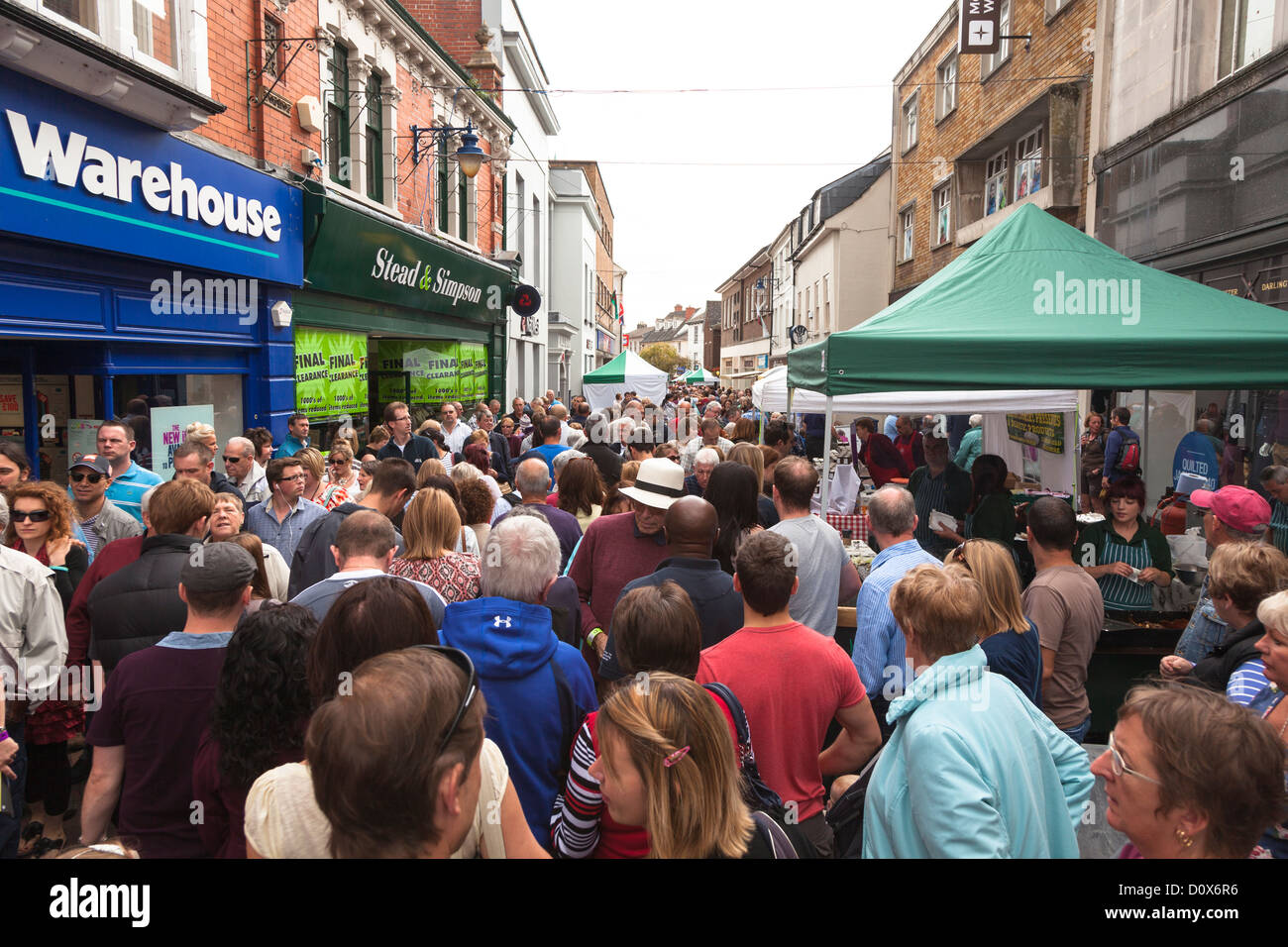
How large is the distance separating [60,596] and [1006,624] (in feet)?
14.0

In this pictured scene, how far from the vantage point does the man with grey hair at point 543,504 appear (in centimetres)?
499

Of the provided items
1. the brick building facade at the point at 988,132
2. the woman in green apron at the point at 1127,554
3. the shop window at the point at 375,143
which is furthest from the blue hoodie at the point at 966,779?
the brick building facade at the point at 988,132

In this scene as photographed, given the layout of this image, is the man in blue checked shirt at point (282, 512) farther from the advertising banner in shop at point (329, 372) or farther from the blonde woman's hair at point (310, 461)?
the advertising banner in shop at point (329, 372)

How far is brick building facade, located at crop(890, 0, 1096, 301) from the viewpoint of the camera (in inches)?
555

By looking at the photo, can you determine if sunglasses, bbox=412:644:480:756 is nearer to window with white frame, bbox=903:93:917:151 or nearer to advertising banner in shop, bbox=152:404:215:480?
advertising banner in shop, bbox=152:404:215:480

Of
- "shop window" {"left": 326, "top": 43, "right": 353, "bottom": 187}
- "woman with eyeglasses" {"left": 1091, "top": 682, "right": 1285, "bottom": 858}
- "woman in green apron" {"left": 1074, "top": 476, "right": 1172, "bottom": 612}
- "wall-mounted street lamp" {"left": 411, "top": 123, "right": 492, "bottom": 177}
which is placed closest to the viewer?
"woman with eyeglasses" {"left": 1091, "top": 682, "right": 1285, "bottom": 858}

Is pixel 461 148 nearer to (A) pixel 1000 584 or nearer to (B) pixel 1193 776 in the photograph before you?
(A) pixel 1000 584

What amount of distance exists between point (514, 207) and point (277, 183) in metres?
13.8

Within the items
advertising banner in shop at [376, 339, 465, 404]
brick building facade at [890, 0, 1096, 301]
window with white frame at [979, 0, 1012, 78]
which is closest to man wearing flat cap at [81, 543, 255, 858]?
advertising banner in shop at [376, 339, 465, 404]

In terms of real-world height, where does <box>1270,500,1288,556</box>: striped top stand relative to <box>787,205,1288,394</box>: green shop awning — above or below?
below

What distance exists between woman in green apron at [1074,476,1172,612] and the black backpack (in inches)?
138

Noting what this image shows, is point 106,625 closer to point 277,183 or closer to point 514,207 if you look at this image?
point 277,183

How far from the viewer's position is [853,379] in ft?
17.4
